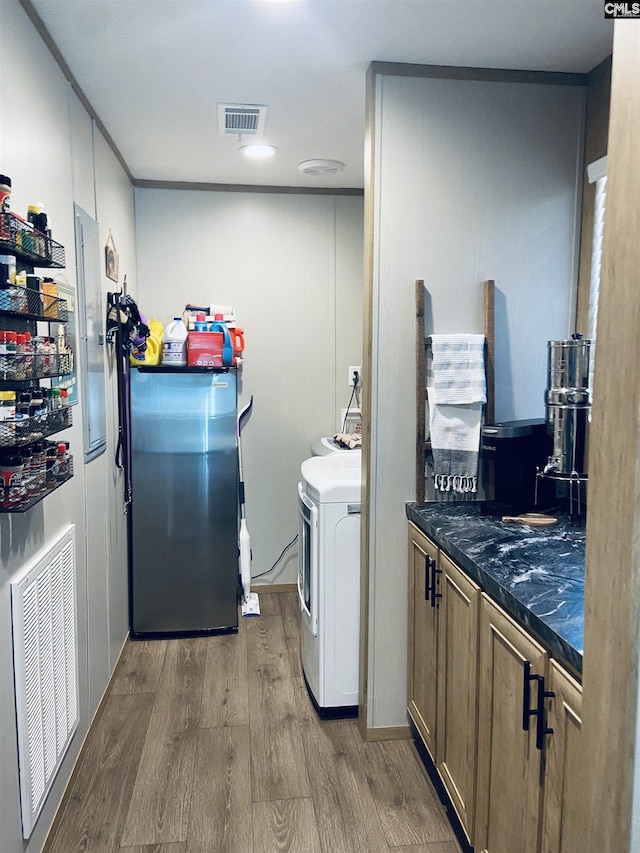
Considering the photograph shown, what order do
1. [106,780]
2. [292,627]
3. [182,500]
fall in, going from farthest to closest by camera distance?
[292,627], [182,500], [106,780]

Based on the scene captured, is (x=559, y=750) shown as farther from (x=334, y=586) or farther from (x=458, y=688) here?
(x=334, y=586)

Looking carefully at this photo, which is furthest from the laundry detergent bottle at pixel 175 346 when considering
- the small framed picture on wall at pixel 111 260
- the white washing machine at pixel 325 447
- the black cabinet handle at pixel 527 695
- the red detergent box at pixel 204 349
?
the black cabinet handle at pixel 527 695

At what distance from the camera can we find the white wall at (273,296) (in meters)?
3.98

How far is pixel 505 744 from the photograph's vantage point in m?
1.59

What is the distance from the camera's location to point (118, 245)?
3.37 m

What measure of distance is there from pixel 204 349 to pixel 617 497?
2.86 m

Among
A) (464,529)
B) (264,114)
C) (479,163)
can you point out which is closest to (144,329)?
(264,114)

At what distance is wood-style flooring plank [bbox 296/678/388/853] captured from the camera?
2.06 meters

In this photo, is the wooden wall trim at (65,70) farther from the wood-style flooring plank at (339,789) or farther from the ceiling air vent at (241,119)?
the wood-style flooring plank at (339,789)

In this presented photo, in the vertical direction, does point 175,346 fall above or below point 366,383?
above

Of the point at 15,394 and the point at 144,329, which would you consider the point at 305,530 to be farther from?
the point at 15,394

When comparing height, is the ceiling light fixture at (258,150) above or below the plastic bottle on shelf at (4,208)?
above

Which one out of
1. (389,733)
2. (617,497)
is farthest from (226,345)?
A: (617,497)

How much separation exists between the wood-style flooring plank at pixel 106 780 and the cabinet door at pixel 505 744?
1.16 metres
